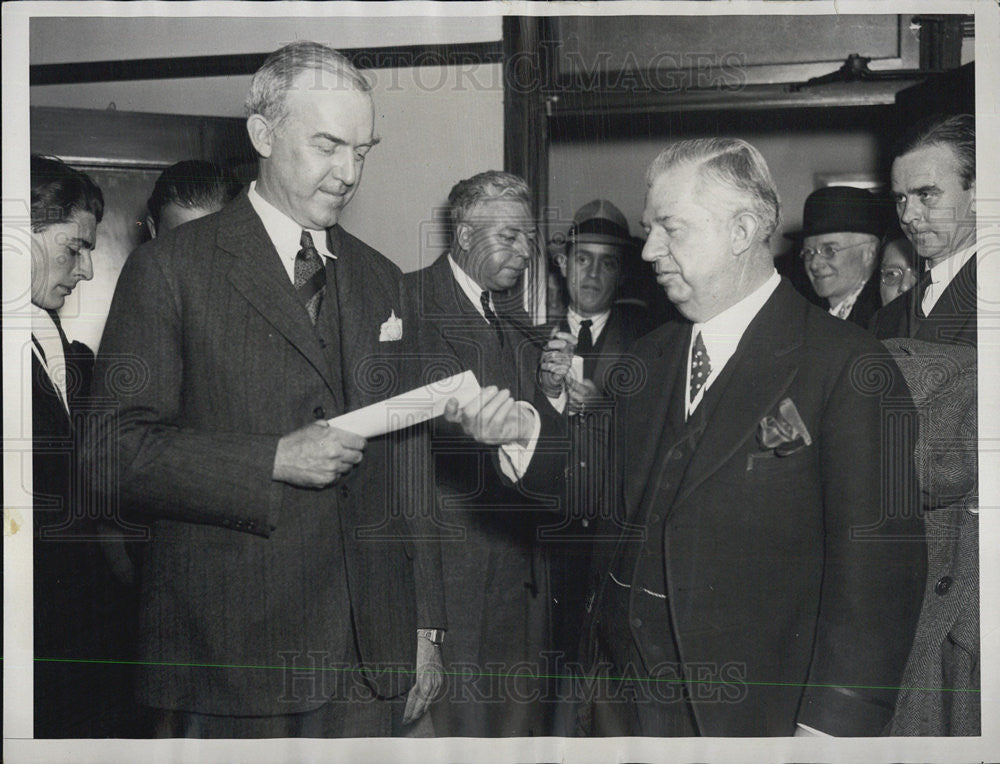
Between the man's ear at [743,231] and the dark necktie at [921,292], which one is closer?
the man's ear at [743,231]

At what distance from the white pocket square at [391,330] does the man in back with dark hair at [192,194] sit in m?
0.42

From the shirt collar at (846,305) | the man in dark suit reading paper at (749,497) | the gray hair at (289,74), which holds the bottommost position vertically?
the man in dark suit reading paper at (749,497)

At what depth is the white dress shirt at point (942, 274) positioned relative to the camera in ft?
6.59

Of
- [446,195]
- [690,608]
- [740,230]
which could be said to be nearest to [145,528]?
[446,195]

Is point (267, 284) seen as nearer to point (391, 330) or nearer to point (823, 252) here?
point (391, 330)

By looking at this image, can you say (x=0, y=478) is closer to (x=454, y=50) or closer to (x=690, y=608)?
(x=454, y=50)

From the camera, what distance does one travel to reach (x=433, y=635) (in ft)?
6.54

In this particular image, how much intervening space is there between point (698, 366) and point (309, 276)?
→ 2.73 feet

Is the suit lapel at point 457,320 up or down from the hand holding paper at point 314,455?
up

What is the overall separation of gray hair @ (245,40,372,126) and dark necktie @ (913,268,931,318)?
4.14ft

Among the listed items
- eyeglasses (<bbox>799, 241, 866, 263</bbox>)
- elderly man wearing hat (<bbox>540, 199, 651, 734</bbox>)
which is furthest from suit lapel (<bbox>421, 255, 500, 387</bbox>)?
eyeglasses (<bbox>799, 241, 866, 263</bbox>)

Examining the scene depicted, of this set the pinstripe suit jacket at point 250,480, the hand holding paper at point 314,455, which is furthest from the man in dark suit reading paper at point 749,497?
the hand holding paper at point 314,455

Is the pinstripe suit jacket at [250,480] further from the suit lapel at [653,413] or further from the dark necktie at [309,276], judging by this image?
the suit lapel at [653,413]

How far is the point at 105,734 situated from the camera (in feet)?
6.57
